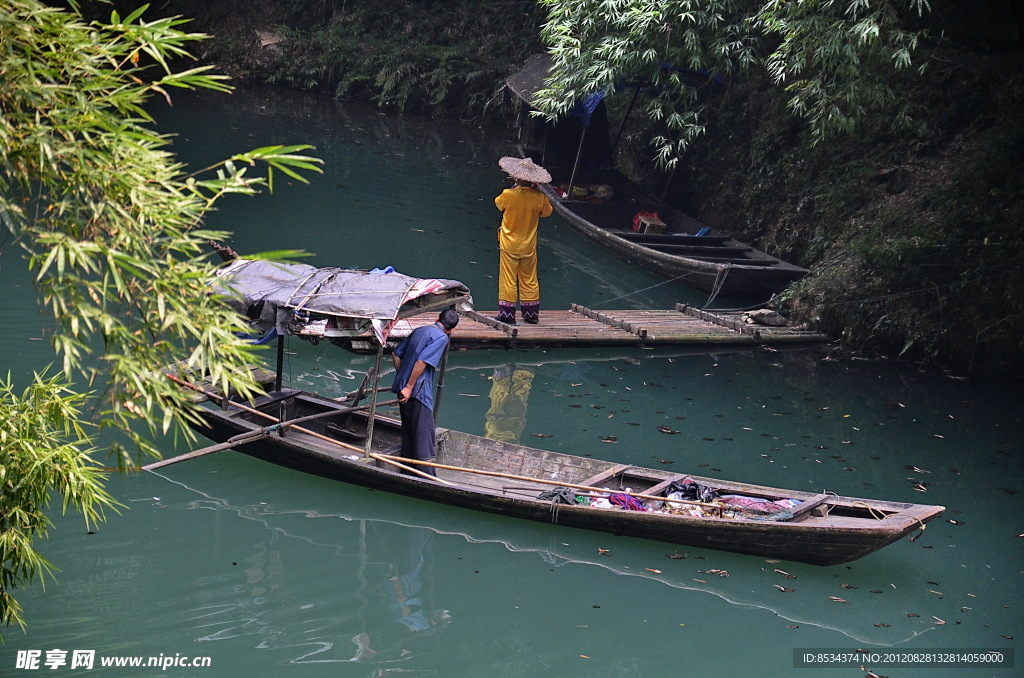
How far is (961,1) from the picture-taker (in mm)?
8961

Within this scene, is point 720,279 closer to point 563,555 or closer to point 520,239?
point 520,239

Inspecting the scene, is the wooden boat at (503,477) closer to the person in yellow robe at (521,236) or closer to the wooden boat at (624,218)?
the person in yellow robe at (521,236)

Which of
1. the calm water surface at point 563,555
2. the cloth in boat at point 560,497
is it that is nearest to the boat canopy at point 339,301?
the calm water surface at point 563,555

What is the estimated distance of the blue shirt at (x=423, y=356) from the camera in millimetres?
5836

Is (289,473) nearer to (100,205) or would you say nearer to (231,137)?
(100,205)

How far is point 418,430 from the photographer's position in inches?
237

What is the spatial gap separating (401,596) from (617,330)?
4953 mm

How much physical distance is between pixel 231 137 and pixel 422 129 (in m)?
4.35

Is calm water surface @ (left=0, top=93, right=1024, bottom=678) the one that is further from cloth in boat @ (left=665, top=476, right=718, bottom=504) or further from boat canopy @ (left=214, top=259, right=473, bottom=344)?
boat canopy @ (left=214, top=259, right=473, bottom=344)

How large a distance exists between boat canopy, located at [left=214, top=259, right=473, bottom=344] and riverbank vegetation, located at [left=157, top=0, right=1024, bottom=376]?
15.0 ft

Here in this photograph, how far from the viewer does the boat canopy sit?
5.64 meters

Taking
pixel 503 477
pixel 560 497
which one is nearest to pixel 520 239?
pixel 503 477

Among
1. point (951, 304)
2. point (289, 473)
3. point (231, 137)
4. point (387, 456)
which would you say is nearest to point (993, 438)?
point (951, 304)

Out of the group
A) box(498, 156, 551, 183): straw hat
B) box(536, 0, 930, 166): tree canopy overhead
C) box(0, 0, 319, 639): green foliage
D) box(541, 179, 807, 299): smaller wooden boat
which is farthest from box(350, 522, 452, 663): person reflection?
box(541, 179, 807, 299): smaller wooden boat
